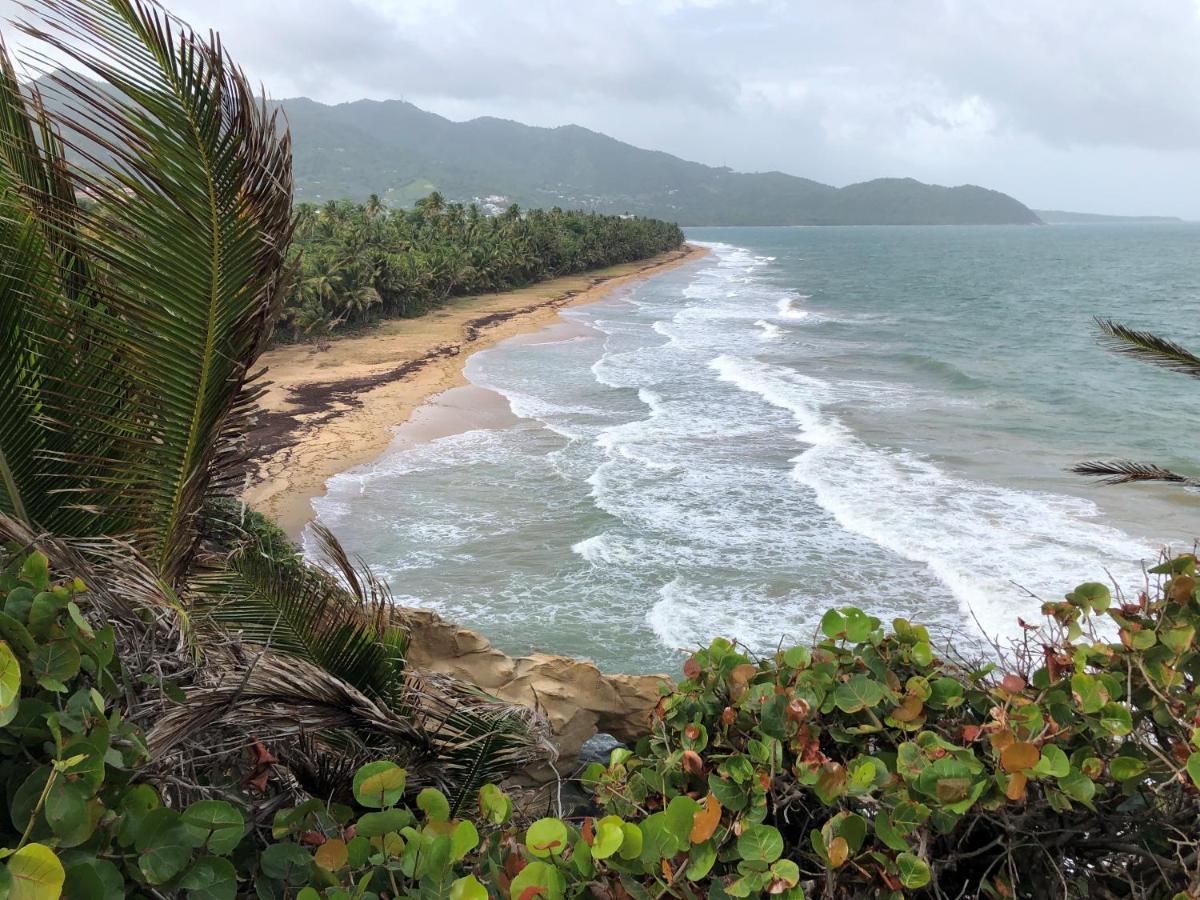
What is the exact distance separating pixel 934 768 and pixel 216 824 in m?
1.93

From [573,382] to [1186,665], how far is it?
81.8 ft

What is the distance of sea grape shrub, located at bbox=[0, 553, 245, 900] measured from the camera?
1779mm

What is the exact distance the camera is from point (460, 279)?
49344 millimetres

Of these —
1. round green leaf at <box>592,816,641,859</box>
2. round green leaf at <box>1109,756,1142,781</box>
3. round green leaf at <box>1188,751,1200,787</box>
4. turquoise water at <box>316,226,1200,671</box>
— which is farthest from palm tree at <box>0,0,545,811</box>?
turquoise water at <box>316,226,1200,671</box>

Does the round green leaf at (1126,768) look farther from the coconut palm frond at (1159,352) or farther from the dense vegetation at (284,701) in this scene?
the coconut palm frond at (1159,352)

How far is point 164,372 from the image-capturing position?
316cm

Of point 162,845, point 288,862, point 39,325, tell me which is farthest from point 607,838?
point 39,325

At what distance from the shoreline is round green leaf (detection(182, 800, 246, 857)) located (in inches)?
164

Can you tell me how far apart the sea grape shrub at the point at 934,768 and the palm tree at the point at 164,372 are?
835 mm

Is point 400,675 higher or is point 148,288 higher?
point 148,288

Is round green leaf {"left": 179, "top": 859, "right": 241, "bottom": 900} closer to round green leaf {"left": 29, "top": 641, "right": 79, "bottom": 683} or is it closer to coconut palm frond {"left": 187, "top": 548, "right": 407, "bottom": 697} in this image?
round green leaf {"left": 29, "top": 641, "right": 79, "bottom": 683}

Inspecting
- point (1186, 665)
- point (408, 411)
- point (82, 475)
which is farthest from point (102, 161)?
point (408, 411)

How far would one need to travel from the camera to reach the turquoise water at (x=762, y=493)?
11781mm

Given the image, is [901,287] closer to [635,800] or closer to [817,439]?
[817,439]
